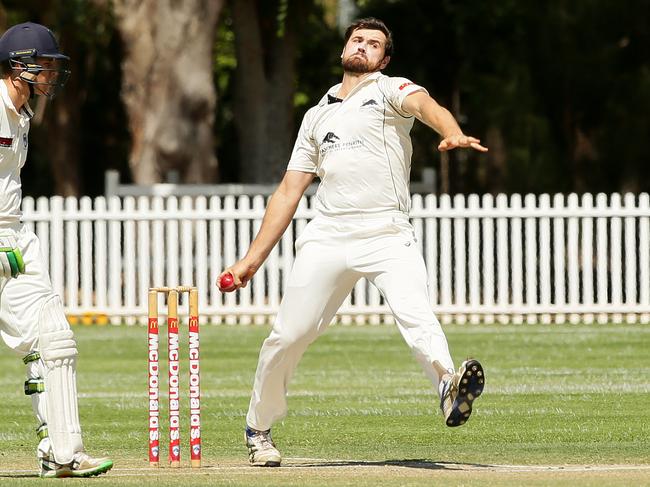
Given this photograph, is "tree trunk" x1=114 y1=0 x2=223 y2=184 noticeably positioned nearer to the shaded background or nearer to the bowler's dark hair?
the shaded background

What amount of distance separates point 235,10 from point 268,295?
19.5 feet

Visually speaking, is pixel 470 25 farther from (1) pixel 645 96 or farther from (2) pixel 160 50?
(2) pixel 160 50

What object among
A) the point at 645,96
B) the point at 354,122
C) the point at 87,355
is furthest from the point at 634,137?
the point at 354,122

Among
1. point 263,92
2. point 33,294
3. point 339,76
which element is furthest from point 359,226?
point 339,76

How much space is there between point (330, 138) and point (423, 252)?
11658mm

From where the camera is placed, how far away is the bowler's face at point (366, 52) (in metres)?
8.41

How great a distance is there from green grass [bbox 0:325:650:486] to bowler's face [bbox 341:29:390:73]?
6.51ft

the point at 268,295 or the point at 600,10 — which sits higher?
the point at 600,10

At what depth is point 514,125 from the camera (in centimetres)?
3300

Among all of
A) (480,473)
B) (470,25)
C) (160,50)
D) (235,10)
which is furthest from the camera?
(470,25)

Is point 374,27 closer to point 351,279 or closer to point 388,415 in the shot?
point 351,279

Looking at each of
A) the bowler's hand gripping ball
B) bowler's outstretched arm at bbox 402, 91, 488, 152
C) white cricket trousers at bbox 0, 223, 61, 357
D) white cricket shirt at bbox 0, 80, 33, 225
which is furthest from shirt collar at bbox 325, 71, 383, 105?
white cricket trousers at bbox 0, 223, 61, 357

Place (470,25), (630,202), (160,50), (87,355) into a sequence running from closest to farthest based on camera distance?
(87,355) < (630,202) < (160,50) < (470,25)

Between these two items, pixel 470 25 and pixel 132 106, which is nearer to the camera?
pixel 132 106
